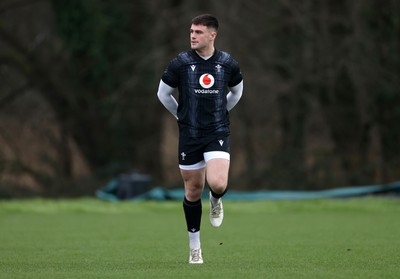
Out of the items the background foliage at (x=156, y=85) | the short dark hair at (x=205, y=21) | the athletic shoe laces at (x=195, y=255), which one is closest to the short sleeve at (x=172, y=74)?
the short dark hair at (x=205, y=21)

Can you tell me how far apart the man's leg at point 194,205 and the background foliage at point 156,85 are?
15.1 meters

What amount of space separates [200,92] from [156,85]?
54.2 feet

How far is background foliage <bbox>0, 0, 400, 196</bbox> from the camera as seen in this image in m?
24.5

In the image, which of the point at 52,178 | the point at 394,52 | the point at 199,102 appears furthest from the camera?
the point at 52,178

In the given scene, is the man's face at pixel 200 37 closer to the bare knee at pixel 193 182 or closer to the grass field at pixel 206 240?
the bare knee at pixel 193 182

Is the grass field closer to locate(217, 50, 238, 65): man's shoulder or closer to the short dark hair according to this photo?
locate(217, 50, 238, 65): man's shoulder

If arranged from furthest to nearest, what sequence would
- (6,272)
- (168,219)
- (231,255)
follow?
(168,219) < (231,255) < (6,272)

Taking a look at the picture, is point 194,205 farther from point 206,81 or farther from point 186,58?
point 186,58

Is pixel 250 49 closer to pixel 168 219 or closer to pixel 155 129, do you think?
pixel 155 129

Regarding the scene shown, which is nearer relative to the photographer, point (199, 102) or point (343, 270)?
point (343, 270)

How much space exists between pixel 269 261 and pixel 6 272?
240 cm

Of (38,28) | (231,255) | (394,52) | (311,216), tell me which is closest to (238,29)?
(394,52)

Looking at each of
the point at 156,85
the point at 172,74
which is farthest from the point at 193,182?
the point at 156,85

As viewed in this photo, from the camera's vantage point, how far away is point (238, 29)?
24797 millimetres
